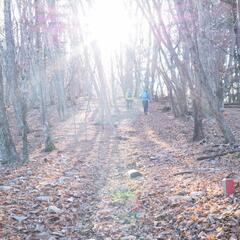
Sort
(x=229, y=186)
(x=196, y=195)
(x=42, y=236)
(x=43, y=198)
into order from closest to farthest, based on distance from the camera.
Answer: (x=42, y=236)
(x=229, y=186)
(x=196, y=195)
(x=43, y=198)

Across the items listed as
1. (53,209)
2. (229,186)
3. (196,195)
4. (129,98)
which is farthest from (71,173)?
(129,98)

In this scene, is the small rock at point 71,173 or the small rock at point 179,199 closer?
the small rock at point 179,199

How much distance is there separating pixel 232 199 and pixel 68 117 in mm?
25428

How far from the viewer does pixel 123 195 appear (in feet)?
29.1

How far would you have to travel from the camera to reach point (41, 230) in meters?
6.66

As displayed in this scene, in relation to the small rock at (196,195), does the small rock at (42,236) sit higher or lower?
lower

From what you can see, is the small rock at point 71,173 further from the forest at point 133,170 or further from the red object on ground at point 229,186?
the red object on ground at point 229,186

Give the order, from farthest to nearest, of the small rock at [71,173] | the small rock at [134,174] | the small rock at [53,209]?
1. the small rock at [71,173]
2. the small rock at [134,174]
3. the small rock at [53,209]

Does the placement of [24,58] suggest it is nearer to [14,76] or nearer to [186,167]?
[14,76]

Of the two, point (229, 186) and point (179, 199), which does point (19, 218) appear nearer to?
point (179, 199)

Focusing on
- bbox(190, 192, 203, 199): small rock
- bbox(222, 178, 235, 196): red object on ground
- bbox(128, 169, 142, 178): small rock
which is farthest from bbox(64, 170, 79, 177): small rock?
bbox(222, 178, 235, 196): red object on ground

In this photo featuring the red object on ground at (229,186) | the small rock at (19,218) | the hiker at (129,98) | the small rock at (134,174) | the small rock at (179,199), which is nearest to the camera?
the red object on ground at (229,186)

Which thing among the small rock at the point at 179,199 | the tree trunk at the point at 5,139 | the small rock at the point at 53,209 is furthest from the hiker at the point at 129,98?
the small rock at the point at 53,209

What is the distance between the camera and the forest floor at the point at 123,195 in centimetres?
636
